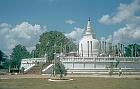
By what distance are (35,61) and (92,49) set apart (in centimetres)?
1658

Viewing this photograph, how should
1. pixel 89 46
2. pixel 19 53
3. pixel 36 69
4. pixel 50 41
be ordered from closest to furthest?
pixel 36 69
pixel 89 46
pixel 50 41
pixel 19 53

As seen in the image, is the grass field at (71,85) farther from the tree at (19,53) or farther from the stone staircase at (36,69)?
the tree at (19,53)

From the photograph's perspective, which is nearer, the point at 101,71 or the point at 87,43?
the point at 101,71

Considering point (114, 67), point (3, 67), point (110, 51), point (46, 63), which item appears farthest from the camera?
point (3, 67)

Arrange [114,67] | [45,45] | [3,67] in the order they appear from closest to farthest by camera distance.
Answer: [114,67] < [3,67] < [45,45]

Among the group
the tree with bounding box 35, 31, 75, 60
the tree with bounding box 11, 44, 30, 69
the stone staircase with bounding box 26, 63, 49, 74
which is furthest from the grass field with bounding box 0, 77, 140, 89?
the tree with bounding box 11, 44, 30, 69

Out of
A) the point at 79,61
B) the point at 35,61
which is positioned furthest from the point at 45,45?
the point at 79,61

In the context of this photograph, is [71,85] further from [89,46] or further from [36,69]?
[89,46]

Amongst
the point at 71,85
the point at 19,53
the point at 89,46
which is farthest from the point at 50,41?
the point at 71,85

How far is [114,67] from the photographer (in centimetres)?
6003

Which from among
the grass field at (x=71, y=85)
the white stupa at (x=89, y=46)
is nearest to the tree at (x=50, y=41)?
the white stupa at (x=89, y=46)

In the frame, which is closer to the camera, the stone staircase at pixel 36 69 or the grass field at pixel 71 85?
the grass field at pixel 71 85

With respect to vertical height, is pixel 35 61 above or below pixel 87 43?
below

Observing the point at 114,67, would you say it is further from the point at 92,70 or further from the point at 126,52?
the point at 126,52
